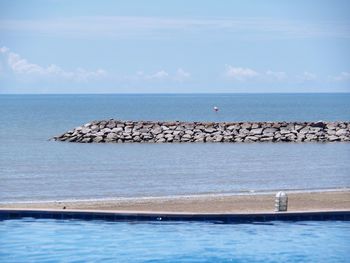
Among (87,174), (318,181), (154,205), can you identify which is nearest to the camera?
(154,205)

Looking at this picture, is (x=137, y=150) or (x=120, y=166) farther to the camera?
(x=137, y=150)

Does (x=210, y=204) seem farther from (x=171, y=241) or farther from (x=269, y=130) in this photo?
(x=269, y=130)

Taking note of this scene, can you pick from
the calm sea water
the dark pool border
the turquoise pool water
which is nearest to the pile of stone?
the calm sea water

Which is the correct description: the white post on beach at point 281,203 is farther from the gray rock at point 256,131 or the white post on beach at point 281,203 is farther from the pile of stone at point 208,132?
the gray rock at point 256,131

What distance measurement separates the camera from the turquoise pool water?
15242 mm

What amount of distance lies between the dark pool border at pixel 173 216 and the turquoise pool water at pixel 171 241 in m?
0.16

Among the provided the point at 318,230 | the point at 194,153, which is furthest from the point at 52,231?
the point at 194,153

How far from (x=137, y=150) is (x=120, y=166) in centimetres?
846

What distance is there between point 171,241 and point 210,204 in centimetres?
450

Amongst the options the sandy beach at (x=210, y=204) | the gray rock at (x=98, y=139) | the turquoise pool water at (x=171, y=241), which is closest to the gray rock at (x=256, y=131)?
the gray rock at (x=98, y=139)

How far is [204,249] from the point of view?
1563cm

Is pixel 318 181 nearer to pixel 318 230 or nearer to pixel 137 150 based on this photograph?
pixel 318 230

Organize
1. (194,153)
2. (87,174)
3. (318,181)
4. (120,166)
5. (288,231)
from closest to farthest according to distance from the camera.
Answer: (288,231)
(318,181)
(87,174)
(120,166)
(194,153)

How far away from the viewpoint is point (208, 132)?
4981cm
